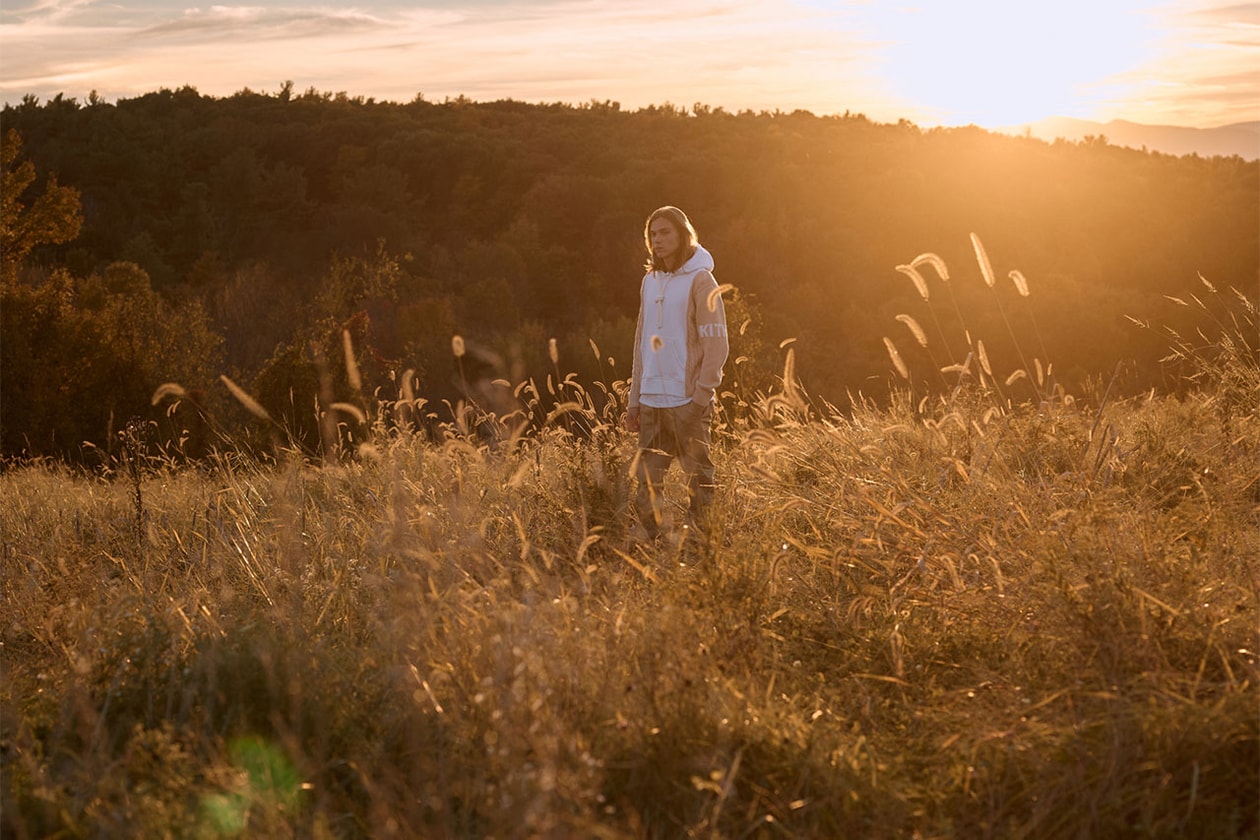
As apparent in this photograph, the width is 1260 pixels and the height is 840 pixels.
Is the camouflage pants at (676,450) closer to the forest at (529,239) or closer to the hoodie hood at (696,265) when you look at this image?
the hoodie hood at (696,265)

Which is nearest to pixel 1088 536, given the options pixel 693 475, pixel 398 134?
pixel 693 475

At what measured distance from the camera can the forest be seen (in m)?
23.1

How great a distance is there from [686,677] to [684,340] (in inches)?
105

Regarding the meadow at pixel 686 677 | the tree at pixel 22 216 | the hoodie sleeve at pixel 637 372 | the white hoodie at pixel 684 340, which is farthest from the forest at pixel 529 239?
the meadow at pixel 686 677

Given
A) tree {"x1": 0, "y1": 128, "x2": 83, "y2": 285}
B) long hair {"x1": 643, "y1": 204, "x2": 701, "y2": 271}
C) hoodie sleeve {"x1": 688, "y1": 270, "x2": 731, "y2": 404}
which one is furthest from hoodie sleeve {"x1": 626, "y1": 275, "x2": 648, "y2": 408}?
tree {"x1": 0, "y1": 128, "x2": 83, "y2": 285}

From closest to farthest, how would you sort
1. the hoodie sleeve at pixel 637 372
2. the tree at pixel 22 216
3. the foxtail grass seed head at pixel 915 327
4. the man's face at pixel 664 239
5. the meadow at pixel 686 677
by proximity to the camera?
the meadow at pixel 686 677
the foxtail grass seed head at pixel 915 327
the man's face at pixel 664 239
the hoodie sleeve at pixel 637 372
the tree at pixel 22 216

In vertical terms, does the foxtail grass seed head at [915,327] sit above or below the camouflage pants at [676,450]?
above

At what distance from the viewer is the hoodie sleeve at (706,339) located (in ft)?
18.0

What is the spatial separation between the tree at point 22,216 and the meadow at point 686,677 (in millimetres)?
19724

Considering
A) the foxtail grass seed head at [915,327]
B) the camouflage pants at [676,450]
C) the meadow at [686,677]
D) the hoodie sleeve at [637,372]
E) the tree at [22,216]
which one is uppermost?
the tree at [22,216]

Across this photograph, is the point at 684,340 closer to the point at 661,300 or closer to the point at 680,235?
the point at 661,300

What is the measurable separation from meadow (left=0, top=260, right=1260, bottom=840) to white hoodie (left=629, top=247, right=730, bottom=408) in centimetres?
56

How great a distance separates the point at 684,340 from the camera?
559 centimetres

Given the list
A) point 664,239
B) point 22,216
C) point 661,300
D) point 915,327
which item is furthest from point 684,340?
point 22,216
